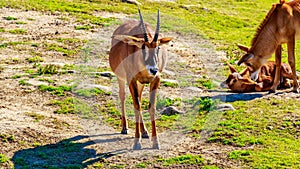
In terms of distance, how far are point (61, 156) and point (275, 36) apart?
6182 mm

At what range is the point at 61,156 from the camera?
1054 centimetres

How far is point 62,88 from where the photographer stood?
13727 mm

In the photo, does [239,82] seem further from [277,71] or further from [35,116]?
[35,116]

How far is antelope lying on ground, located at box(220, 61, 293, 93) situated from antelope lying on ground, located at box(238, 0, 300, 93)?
24 centimetres

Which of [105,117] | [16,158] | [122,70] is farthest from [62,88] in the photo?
[16,158]

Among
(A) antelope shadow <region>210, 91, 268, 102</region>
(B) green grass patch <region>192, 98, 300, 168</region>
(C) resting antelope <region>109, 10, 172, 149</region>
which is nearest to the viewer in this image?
(C) resting antelope <region>109, 10, 172, 149</region>

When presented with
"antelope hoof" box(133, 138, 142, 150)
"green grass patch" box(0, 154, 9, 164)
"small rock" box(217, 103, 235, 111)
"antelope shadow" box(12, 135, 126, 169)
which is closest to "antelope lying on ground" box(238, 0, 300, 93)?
"small rock" box(217, 103, 235, 111)

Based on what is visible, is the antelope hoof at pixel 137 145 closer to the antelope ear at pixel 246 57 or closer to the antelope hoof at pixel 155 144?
the antelope hoof at pixel 155 144

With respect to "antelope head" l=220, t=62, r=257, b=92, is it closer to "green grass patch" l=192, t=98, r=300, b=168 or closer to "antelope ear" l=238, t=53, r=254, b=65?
"antelope ear" l=238, t=53, r=254, b=65

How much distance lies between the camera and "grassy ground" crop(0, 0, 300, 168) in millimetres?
10930

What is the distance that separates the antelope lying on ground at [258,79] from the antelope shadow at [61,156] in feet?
14.5

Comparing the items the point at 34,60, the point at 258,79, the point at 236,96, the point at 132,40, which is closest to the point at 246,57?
the point at 258,79

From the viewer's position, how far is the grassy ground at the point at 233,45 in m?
10.9

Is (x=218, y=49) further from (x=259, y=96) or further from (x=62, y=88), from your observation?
(x=62, y=88)
